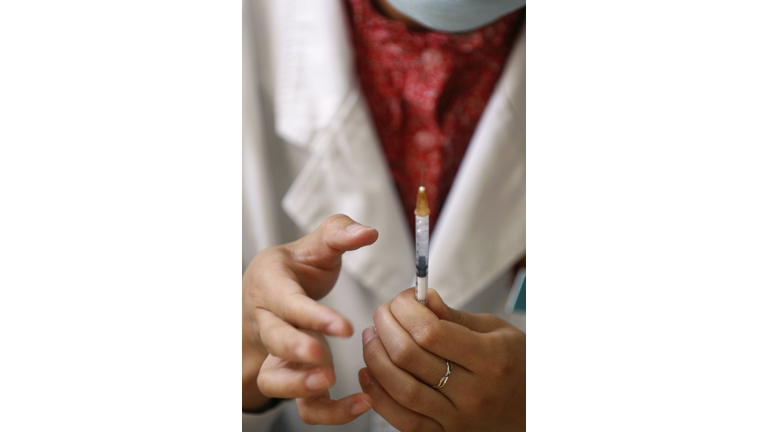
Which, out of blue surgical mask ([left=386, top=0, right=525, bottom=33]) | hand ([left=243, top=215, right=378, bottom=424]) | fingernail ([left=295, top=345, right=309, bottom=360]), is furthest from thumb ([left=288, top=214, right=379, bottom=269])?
blue surgical mask ([left=386, top=0, right=525, bottom=33])

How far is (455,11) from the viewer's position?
623 mm

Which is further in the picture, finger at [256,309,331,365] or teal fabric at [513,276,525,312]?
teal fabric at [513,276,525,312]

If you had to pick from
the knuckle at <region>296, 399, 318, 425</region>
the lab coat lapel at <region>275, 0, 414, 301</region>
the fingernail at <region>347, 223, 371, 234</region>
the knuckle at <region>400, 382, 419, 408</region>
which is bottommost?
the knuckle at <region>296, 399, 318, 425</region>

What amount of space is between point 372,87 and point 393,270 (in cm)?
23

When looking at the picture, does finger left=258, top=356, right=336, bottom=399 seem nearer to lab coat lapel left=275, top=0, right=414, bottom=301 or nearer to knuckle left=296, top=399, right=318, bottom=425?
knuckle left=296, top=399, right=318, bottom=425

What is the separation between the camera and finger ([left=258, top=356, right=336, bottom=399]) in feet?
1.79

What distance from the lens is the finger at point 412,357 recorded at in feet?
1.81

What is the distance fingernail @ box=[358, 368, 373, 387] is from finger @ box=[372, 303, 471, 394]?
36mm

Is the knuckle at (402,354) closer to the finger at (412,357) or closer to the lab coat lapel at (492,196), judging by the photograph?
the finger at (412,357)

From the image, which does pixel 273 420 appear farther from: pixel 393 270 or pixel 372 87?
Answer: pixel 372 87

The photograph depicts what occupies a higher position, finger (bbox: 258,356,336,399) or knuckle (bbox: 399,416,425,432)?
finger (bbox: 258,356,336,399)

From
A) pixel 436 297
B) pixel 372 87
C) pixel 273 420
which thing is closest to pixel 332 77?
pixel 372 87

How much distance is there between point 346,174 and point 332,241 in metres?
0.09

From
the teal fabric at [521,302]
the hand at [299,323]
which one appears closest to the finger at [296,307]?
the hand at [299,323]
